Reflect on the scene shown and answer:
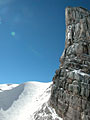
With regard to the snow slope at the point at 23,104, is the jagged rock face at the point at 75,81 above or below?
above

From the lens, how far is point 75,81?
2486 centimetres

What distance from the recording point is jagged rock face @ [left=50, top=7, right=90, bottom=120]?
22.3m

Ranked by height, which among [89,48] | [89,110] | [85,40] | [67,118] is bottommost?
[67,118]

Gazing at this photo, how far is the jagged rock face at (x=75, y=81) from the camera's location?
22312 mm

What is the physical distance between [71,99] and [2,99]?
26613mm

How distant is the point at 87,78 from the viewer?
25.2 metres

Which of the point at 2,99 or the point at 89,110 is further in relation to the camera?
the point at 2,99

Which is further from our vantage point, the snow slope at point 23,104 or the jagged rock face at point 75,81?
the snow slope at point 23,104

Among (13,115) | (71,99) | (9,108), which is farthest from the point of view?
(9,108)

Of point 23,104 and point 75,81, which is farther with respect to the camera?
point 23,104

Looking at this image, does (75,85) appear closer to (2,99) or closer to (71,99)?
(71,99)

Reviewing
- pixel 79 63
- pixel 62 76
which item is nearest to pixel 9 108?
pixel 62 76

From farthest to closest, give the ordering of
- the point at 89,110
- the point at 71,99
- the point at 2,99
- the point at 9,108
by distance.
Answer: the point at 2,99
the point at 9,108
the point at 71,99
the point at 89,110

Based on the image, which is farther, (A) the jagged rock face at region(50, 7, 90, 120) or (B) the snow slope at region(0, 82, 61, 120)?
(B) the snow slope at region(0, 82, 61, 120)
